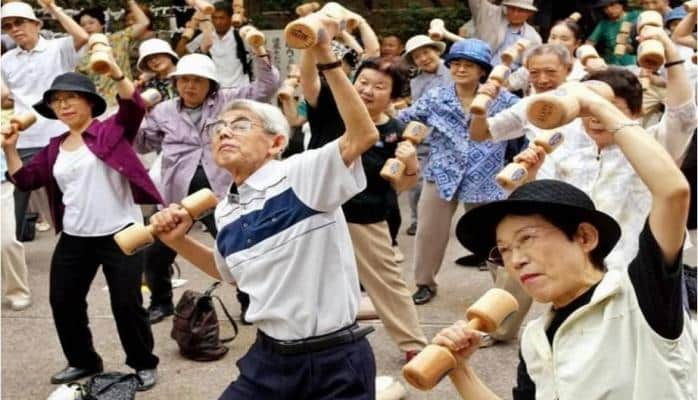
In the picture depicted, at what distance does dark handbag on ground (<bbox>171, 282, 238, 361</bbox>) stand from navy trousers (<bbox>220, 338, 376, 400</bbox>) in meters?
2.22

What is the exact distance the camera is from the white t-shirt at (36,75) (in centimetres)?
734

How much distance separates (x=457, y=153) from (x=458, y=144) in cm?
6

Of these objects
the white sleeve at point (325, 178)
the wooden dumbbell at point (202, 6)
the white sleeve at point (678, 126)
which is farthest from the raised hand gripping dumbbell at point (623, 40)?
the white sleeve at point (325, 178)

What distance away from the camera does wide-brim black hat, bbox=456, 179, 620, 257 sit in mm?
2172

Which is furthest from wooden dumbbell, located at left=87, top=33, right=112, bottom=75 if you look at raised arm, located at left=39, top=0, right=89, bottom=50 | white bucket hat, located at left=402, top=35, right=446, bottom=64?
white bucket hat, located at left=402, top=35, right=446, bottom=64

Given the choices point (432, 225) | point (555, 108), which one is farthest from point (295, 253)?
point (432, 225)

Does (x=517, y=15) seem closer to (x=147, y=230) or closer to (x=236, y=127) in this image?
(x=236, y=127)

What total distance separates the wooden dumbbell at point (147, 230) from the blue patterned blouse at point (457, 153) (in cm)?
249

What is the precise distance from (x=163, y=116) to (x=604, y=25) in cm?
521

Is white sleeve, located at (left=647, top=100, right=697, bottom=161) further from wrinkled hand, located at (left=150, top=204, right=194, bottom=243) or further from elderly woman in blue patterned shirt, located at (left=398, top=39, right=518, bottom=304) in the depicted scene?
wrinkled hand, located at (left=150, top=204, right=194, bottom=243)

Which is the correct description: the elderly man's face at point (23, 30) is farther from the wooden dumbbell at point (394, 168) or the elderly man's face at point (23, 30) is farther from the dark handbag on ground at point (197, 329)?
the wooden dumbbell at point (394, 168)

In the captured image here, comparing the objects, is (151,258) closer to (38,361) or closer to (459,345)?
(38,361)

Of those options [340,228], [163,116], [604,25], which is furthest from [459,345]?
[604,25]

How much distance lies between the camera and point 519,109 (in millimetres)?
4773
